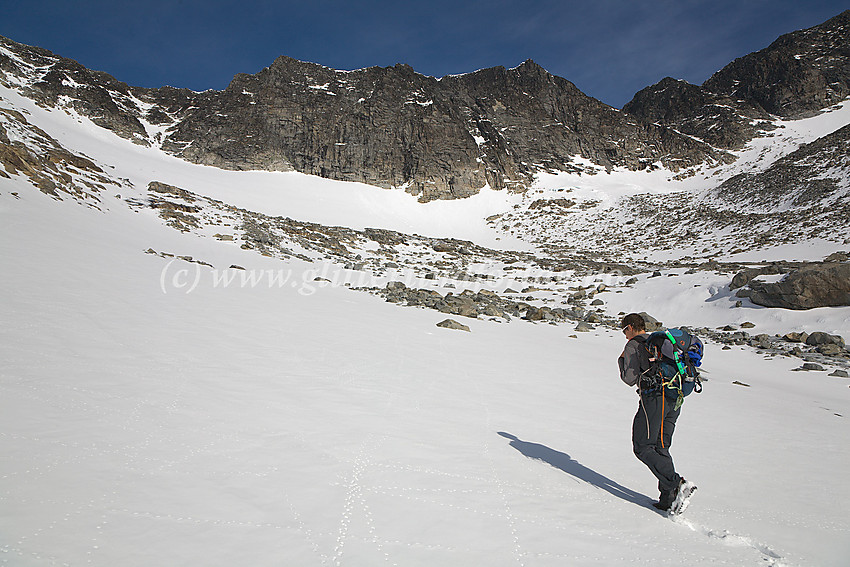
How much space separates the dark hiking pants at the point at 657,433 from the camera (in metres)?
3.37

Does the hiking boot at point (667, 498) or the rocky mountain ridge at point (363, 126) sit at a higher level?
the rocky mountain ridge at point (363, 126)

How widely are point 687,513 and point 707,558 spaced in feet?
2.41

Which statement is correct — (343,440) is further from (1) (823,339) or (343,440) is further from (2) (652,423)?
(1) (823,339)

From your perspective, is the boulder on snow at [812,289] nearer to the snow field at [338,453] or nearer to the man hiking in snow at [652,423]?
the snow field at [338,453]

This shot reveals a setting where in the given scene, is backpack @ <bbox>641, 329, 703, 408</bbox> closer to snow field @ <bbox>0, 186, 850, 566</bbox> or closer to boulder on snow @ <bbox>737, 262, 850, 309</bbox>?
snow field @ <bbox>0, 186, 850, 566</bbox>

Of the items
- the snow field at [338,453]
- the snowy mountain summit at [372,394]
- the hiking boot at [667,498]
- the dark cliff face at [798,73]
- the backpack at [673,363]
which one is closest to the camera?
the snow field at [338,453]

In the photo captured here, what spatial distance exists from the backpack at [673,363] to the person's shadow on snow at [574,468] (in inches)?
36.0

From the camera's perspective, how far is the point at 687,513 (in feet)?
10.9

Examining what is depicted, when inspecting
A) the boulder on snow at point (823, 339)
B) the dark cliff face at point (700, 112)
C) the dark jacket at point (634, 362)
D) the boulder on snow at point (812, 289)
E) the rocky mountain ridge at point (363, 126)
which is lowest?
the dark jacket at point (634, 362)

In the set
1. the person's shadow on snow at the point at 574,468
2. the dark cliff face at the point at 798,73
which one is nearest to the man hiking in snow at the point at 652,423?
the person's shadow on snow at the point at 574,468

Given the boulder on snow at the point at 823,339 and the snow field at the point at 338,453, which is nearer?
the snow field at the point at 338,453

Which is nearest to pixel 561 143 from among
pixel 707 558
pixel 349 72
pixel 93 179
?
pixel 349 72

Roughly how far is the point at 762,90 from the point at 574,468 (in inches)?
4582

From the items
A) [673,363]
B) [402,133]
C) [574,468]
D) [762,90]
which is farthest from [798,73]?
[574,468]
